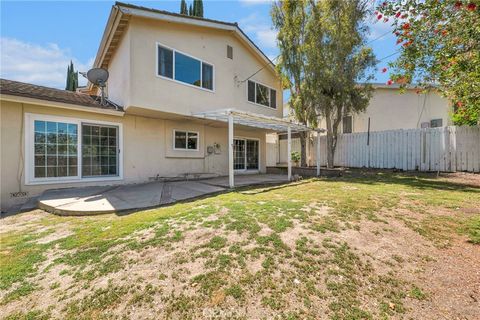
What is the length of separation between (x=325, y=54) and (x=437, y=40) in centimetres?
816

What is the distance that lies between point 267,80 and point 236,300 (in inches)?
564

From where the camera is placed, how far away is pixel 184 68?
33.7ft

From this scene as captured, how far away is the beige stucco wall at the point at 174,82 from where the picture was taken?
886cm

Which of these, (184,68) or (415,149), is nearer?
(184,68)

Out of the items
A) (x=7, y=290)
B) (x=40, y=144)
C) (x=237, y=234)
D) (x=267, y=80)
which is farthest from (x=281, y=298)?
(x=267, y=80)

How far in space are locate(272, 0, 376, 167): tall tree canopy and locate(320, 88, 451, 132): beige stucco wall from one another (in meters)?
4.97

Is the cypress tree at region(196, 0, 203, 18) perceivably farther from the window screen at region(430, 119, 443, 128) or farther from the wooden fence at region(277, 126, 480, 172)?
the window screen at region(430, 119, 443, 128)

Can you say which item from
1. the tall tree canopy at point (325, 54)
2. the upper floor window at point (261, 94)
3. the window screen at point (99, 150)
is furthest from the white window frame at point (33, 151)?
the tall tree canopy at point (325, 54)

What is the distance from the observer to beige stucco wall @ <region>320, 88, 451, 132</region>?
17031 mm

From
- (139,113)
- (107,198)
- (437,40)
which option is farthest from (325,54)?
(107,198)

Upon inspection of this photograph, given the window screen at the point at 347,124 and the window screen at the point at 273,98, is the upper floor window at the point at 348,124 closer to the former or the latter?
the window screen at the point at 347,124

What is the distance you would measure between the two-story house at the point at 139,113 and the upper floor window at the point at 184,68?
4cm

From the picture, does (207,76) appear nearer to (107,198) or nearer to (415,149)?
(107,198)

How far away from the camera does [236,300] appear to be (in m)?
2.69
